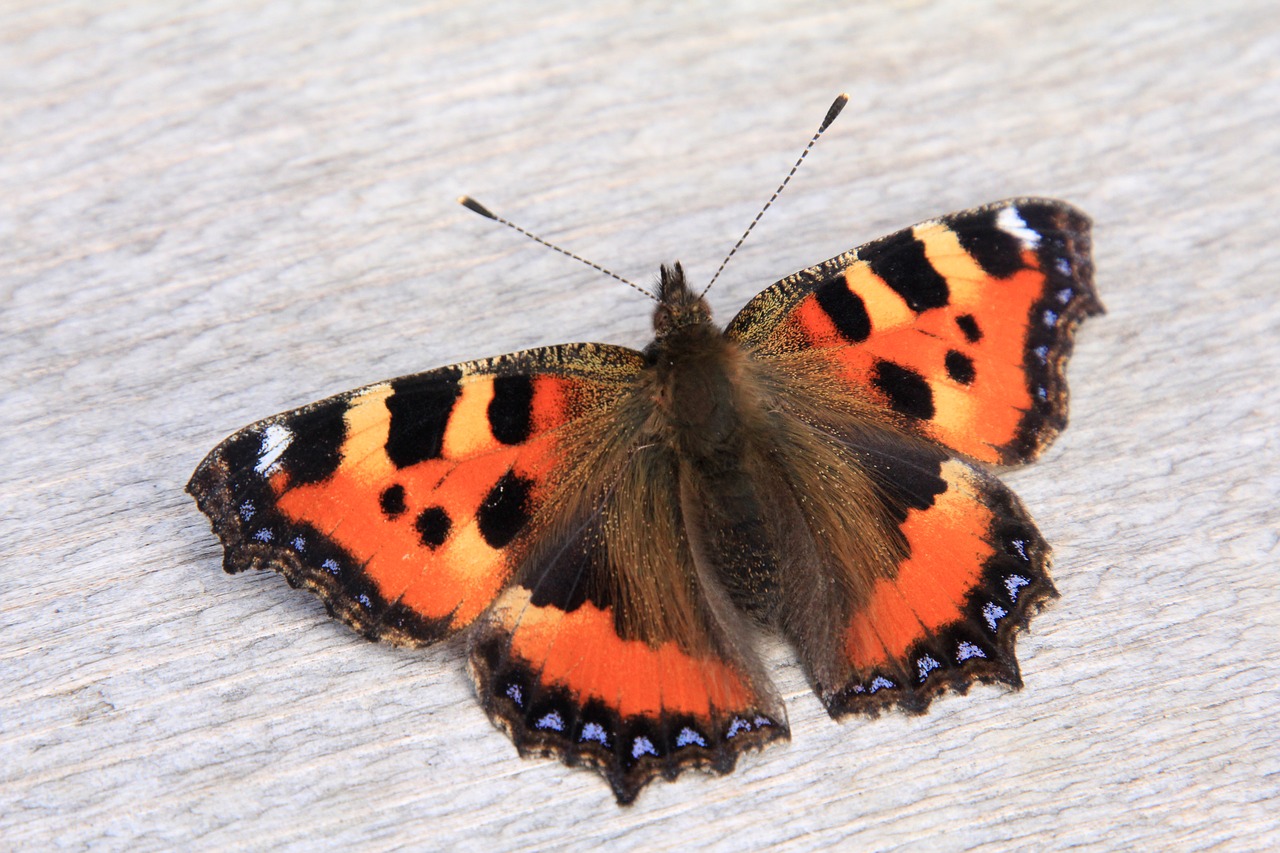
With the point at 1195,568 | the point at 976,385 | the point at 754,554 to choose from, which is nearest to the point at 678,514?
the point at 754,554

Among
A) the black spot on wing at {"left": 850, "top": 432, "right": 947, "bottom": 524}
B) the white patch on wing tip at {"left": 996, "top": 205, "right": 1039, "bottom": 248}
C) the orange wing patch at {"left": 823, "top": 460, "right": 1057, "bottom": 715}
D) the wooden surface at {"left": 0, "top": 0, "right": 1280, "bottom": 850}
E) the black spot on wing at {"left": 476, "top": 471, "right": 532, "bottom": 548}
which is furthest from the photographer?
the white patch on wing tip at {"left": 996, "top": 205, "right": 1039, "bottom": 248}

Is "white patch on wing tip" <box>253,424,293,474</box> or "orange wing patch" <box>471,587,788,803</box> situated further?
"white patch on wing tip" <box>253,424,293,474</box>

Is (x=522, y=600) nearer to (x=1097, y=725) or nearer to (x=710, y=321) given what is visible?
(x=710, y=321)

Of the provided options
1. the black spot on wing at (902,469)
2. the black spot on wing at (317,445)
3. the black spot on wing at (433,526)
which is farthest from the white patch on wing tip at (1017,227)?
the black spot on wing at (317,445)

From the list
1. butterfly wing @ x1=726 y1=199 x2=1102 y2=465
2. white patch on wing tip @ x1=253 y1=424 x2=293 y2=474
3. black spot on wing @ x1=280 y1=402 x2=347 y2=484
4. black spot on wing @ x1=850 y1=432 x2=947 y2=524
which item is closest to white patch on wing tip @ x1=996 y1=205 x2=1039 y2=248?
butterfly wing @ x1=726 y1=199 x2=1102 y2=465

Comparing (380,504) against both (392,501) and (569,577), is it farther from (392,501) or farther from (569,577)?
(569,577)

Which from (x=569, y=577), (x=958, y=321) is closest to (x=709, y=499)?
(x=569, y=577)

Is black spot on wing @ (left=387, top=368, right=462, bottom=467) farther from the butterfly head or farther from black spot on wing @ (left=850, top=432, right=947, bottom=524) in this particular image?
black spot on wing @ (left=850, top=432, right=947, bottom=524)

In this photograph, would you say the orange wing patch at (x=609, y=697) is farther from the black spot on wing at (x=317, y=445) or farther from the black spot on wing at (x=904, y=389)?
the black spot on wing at (x=904, y=389)
